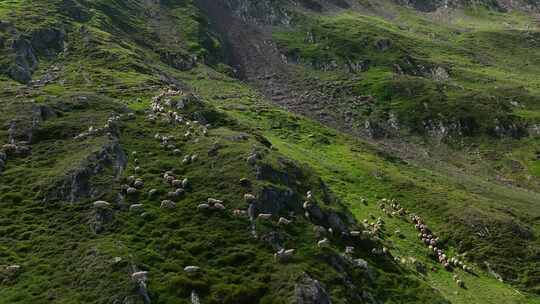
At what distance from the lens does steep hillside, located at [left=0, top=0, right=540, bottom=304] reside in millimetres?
38531

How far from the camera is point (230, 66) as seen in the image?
173 m

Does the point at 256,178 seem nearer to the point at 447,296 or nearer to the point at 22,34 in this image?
the point at 447,296

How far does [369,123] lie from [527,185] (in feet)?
135

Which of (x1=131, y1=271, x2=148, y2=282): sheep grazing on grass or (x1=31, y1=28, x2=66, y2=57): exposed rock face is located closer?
(x1=131, y1=271, x2=148, y2=282): sheep grazing on grass

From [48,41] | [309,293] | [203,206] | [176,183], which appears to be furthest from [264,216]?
[48,41]

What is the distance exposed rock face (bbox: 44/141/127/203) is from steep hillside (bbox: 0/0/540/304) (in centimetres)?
Answer: 18

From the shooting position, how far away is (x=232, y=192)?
48.1 meters

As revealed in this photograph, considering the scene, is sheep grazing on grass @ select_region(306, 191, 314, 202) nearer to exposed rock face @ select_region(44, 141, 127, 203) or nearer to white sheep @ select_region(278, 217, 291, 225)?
white sheep @ select_region(278, 217, 291, 225)

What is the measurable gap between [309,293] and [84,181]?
24039 mm

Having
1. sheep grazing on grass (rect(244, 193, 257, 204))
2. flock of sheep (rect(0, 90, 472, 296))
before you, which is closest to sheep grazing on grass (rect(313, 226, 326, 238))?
flock of sheep (rect(0, 90, 472, 296))

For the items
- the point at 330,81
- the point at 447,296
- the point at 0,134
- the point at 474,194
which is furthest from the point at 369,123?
the point at 0,134

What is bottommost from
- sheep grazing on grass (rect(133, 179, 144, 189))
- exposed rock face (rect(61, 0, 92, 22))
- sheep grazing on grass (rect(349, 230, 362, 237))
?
exposed rock face (rect(61, 0, 92, 22))

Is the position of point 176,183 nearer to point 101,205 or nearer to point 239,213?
point 101,205

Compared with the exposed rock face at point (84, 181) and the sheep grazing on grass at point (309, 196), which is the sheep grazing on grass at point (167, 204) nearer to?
the exposed rock face at point (84, 181)
